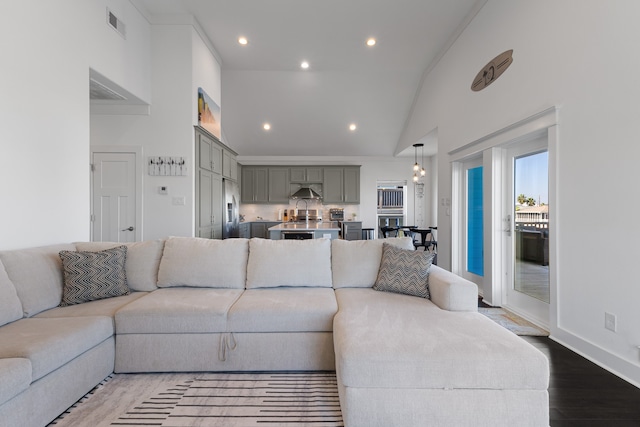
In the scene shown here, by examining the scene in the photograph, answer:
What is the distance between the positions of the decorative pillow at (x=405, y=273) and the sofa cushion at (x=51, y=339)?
6.69 feet

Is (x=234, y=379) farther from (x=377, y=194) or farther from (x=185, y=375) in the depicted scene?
(x=377, y=194)

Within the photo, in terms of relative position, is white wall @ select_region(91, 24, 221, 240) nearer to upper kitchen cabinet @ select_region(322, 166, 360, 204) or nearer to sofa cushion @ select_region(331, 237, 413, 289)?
sofa cushion @ select_region(331, 237, 413, 289)

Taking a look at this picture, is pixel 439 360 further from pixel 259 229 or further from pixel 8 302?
pixel 259 229

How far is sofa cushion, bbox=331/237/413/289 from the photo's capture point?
283 cm

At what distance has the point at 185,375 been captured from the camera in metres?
2.24

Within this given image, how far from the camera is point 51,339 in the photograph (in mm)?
1748

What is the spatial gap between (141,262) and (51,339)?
1.10 meters

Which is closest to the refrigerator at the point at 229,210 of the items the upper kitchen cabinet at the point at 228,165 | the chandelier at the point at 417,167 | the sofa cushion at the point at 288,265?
the upper kitchen cabinet at the point at 228,165

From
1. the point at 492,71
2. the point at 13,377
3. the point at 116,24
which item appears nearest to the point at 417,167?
the point at 492,71

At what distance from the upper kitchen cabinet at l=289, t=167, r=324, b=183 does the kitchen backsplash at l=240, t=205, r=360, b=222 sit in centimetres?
62

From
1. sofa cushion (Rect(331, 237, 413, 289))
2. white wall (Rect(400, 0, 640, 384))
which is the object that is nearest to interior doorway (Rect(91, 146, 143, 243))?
Answer: sofa cushion (Rect(331, 237, 413, 289))

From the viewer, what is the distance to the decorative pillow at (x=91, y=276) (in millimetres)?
2430

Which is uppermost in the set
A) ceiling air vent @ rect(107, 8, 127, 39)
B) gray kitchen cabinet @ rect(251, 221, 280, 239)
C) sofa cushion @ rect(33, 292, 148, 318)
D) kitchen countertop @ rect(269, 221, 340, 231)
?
ceiling air vent @ rect(107, 8, 127, 39)

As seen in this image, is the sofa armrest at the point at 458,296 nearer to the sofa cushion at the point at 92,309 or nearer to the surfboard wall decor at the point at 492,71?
the sofa cushion at the point at 92,309
